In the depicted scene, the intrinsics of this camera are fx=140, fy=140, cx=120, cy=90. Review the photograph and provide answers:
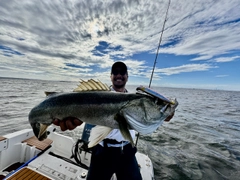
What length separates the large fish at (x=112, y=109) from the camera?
196 centimetres

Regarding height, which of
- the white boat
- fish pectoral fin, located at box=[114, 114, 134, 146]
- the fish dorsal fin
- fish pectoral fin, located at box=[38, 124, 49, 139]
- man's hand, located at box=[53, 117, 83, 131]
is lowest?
the white boat

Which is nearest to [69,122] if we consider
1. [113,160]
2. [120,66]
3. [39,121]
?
[39,121]

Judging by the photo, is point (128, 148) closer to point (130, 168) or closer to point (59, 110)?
point (130, 168)

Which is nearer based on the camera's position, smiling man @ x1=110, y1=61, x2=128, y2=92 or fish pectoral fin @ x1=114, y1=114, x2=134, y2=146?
fish pectoral fin @ x1=114, y1=114, x2=134, y2=146

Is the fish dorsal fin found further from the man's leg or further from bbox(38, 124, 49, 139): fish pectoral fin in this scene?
the man's leg

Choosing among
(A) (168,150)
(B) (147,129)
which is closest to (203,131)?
(A) (168,150)

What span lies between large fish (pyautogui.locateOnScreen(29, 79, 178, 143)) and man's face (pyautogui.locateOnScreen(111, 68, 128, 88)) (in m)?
1.71

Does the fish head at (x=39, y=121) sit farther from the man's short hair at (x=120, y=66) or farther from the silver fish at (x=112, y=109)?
the man's short hair at (x=120, y=66)

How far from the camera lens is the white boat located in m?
3.74

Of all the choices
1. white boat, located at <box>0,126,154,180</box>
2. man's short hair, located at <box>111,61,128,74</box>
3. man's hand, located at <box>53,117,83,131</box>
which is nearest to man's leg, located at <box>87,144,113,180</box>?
white boat, located at <box>0,126,154,180</box>

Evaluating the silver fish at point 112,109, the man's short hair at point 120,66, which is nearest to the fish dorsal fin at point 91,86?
the silver fish at point 112,109

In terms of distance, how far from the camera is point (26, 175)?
11.5 feet

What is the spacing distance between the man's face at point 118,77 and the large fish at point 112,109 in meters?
1.71

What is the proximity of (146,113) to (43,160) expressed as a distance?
4.08m
